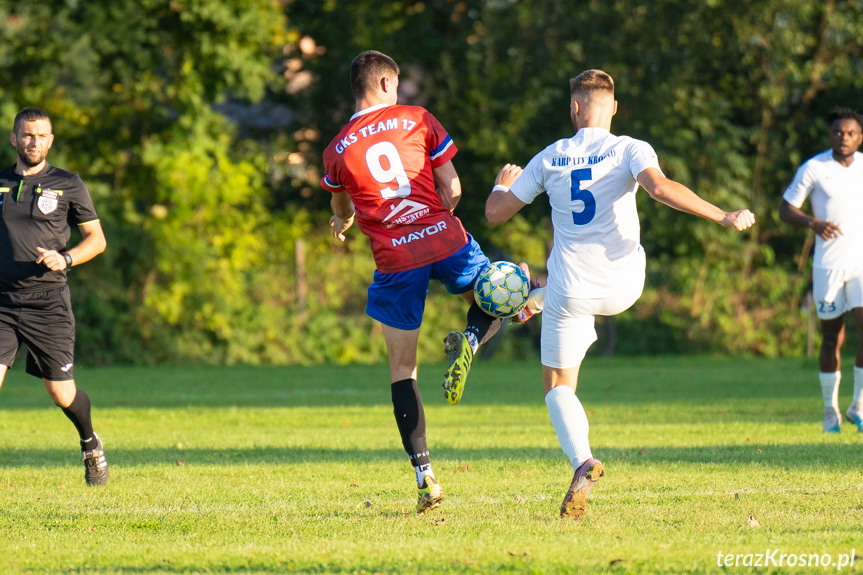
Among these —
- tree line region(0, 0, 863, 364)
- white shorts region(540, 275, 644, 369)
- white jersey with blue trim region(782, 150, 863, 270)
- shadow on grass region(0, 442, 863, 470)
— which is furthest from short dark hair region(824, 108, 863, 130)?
tree line region(0, 0, 863, 364)

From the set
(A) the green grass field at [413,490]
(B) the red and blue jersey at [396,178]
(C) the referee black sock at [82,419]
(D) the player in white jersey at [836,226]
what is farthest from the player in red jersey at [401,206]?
(D) the player in white jersey at [836,226]

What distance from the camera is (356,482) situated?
269 inches

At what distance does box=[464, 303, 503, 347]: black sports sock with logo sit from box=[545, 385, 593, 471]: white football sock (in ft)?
2.02

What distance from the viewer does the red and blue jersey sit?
561 cm

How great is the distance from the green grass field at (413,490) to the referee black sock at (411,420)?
0.33m

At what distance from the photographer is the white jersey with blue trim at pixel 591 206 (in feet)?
17.6

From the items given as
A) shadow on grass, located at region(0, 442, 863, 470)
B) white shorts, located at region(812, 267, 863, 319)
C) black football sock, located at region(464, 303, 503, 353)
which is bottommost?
shadow on grass, located at region(0, 442, 863, 470)

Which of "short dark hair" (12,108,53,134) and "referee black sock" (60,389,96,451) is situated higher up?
"short dark hair" (12,108,53,134)

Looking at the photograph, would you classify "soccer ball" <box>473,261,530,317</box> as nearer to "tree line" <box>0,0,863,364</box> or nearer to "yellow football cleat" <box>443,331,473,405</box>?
"yellow football cleat" <box>443,331,473,405</box>

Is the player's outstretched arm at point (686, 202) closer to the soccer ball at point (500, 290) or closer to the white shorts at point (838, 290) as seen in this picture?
the soccer ball at point (500, 290)

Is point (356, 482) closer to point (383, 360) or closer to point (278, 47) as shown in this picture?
point (383, 360)

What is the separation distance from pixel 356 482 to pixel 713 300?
768 inches

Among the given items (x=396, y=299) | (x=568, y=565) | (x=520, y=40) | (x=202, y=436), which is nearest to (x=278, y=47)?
(x=520, y=40)

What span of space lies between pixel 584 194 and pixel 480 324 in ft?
3.46
